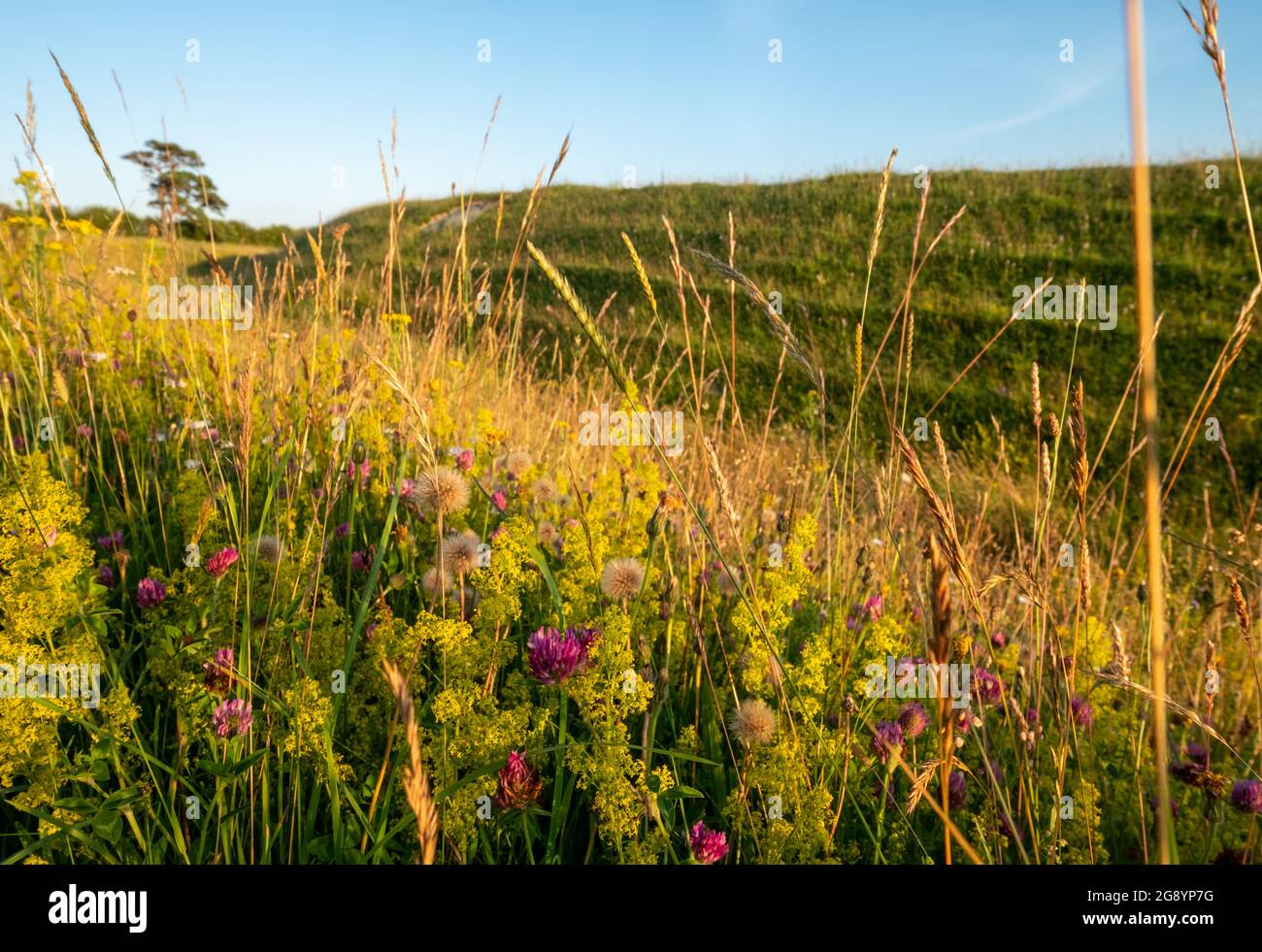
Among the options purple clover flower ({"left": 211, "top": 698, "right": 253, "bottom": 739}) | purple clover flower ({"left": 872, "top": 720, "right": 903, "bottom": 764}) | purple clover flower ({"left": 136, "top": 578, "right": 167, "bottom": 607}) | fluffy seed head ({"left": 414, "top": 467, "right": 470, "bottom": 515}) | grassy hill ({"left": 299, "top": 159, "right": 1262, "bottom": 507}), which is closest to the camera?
purple clover flower ({"left": 211, "top": 698, "right": 253, "bottom": 739})

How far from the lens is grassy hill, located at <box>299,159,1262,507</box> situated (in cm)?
1176

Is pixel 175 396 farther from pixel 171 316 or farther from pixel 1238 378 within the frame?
pixel 1238 378

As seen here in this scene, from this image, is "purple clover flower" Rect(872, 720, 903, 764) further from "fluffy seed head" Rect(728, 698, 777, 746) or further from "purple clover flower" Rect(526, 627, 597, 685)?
"purple clover flower" Rect(526, 627, 597, 685)

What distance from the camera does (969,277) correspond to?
51.8 ft

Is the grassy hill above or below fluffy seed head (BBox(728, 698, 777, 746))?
above

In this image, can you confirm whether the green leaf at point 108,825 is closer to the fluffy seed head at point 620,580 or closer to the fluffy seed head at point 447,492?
the fluffy seed head at point 447,492

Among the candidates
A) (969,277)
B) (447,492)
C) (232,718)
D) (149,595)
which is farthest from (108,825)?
(969,277)

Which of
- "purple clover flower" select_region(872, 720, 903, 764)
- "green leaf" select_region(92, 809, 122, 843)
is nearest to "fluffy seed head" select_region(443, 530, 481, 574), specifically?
"green leaf" select_region(92, 809, 122, 843)

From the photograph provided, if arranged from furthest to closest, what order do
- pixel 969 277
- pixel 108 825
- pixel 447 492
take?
pixel 969 277, pixel 447 492, pixel 108 825

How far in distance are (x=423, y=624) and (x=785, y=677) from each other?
73 centimetres

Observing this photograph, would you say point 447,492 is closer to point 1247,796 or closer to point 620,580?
point 620,580

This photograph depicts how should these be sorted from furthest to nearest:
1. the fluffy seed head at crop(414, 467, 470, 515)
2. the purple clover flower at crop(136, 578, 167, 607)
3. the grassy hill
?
the grassy hill → the fluffy seed head at crop(414, 467, 470, 515) → the purple clover flower at crop(136, 578, 167, 607)
